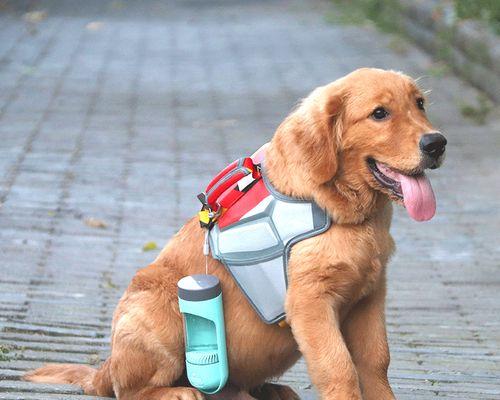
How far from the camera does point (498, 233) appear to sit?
839 cm

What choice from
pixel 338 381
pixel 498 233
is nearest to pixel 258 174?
pixel 338 381

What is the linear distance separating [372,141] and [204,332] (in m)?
1.05

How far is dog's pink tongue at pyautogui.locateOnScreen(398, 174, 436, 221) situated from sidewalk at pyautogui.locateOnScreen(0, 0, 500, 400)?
1.15 m

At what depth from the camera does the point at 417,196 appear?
4359 mm

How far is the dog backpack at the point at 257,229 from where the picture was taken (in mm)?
4383

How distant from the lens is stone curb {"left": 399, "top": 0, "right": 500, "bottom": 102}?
41.4 feet

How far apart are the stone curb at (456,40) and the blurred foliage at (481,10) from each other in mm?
123

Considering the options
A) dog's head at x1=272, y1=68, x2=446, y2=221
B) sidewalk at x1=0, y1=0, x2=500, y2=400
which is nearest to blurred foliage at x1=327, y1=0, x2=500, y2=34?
sidewalk at x1=0, y1=0, x2=500, y2=400

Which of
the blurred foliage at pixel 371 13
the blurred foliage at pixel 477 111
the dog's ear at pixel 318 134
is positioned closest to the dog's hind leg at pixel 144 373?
the dog's ear at pixel 318 134

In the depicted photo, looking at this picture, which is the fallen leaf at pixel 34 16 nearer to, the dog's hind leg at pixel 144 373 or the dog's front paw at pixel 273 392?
the dog's front paw at pixel 273 392

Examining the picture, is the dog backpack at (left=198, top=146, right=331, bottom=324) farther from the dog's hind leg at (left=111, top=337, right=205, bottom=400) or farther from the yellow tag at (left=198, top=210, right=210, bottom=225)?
the dog's hind leg at (left=111, top=337, right=205, bottom=400)

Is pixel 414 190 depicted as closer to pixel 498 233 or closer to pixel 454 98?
pixel 498 233

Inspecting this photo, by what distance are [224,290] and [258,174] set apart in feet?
1.67

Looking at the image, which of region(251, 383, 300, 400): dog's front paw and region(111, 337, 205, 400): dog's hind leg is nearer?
region(111, 337, 205, 400): dog's hind leg
